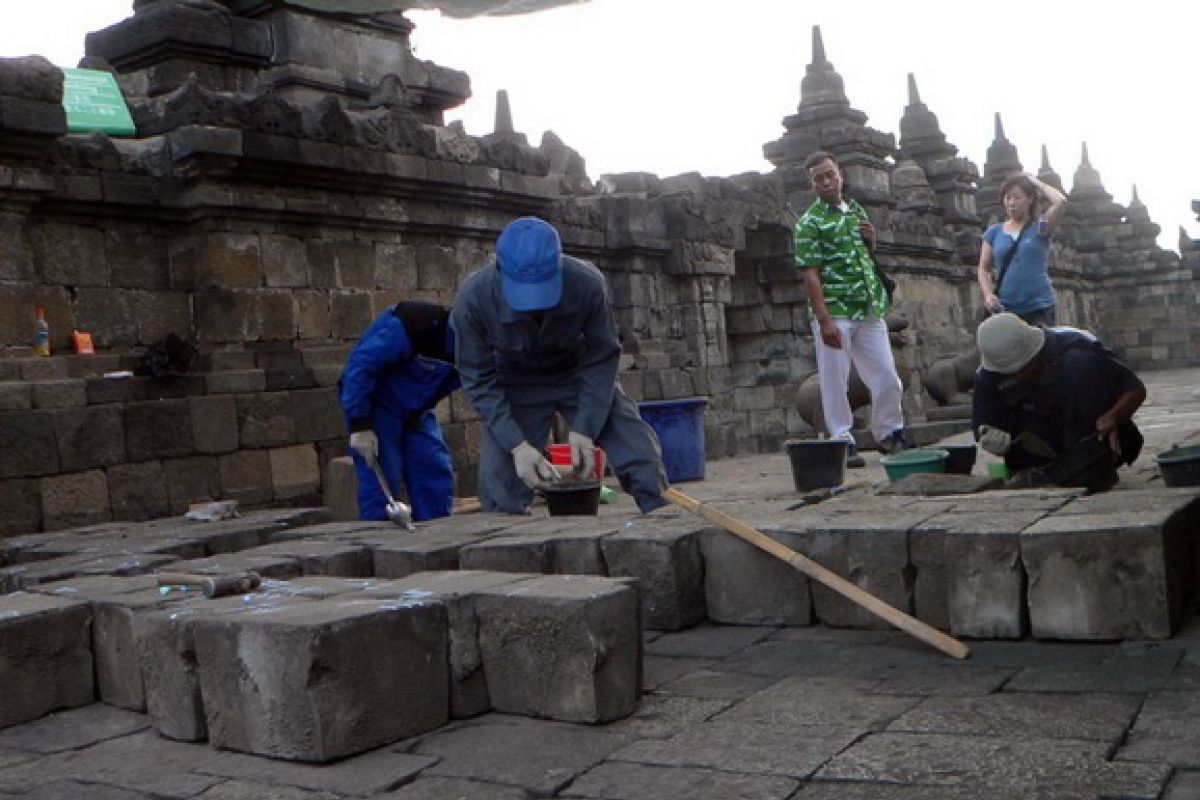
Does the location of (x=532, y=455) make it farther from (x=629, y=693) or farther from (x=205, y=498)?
(x=205, y=498)

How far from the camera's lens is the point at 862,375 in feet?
29.7

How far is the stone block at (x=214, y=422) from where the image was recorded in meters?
7.47

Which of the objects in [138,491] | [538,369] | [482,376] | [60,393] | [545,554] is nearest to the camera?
[545,554]

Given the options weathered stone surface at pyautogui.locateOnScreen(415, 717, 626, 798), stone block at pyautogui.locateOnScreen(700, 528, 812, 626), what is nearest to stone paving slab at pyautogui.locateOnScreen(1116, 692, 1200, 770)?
weathered stone surface at pyautogui.locateOnScreen(415, 717, 626, 798)

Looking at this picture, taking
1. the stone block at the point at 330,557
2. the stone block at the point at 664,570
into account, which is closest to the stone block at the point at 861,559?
the stone block at the point at 664,570

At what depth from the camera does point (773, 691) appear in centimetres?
378

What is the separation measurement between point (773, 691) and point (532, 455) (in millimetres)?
2144

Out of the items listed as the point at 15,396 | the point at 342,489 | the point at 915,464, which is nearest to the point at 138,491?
the point at 15,396

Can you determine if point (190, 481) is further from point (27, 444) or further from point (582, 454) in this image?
point (582, 454)

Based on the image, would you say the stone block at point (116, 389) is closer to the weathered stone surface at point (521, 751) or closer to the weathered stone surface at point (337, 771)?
the weathered stone surface at point (337, 771)

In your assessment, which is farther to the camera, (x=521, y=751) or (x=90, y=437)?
(x=90, y=437)

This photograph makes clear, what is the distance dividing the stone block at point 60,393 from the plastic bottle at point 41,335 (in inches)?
11.6

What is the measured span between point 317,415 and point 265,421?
38 centimetres

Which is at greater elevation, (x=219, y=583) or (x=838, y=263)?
(x=838, y=263)
